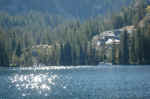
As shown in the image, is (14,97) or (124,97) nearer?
(124,97)

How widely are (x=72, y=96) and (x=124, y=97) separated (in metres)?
11.7

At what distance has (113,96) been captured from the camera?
70.4m

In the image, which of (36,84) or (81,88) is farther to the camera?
(36,84)

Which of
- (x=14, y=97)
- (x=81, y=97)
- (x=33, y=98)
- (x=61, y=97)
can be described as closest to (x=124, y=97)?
(x=81, y=97)

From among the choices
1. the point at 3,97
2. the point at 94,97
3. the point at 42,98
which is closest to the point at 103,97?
the point at 94,97

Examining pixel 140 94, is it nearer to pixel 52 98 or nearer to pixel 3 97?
pixel 52 98

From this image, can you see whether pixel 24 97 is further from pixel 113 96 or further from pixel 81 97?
pixel 113 96

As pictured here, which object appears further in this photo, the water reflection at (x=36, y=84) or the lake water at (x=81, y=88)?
the water reflection at (x=36, y=84)

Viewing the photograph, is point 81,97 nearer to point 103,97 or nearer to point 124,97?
point 103,97

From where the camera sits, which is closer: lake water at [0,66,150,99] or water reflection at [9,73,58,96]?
lake water at [0,66,150,99]

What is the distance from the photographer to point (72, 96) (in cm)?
7250

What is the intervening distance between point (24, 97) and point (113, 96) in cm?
1997

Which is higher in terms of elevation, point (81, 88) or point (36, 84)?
point (81, 88)

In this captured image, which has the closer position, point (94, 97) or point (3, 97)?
point (94, 97)
